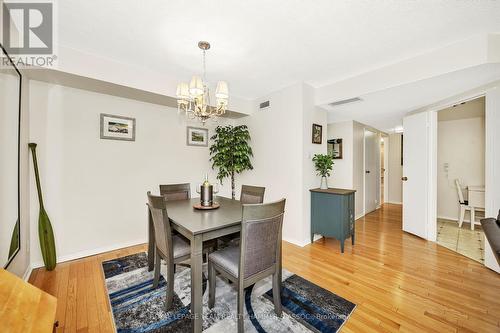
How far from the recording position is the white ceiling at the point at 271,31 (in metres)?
1.66

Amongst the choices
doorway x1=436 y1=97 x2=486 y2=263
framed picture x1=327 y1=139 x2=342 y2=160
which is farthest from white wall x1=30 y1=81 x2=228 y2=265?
doorway x1=436 y1=97 x2=486 y2=263

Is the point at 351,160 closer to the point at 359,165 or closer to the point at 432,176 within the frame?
the point at 359,165

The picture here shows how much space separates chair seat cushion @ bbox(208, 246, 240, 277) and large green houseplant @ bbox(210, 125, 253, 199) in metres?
2.04

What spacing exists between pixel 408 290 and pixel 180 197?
2742mm

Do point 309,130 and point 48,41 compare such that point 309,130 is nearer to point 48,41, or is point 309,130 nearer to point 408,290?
point 408,290

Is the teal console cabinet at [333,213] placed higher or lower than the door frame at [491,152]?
lower

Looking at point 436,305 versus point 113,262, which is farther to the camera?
point 113,262

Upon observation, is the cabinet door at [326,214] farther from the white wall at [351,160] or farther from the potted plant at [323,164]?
the white wall at [351,160]

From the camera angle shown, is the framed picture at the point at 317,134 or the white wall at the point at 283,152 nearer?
the white wall at the point at 283,152

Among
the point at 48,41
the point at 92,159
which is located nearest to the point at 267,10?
the point at 48,41

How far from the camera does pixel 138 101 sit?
3.11 meters

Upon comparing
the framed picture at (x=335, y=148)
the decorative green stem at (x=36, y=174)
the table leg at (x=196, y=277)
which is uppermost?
the framed picture at (x=335, y=148)

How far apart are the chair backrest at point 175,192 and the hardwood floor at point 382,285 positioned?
972 mm

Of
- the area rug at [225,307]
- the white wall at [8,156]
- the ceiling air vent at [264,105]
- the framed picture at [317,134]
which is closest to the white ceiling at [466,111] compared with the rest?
the framed picture at [317,134]
